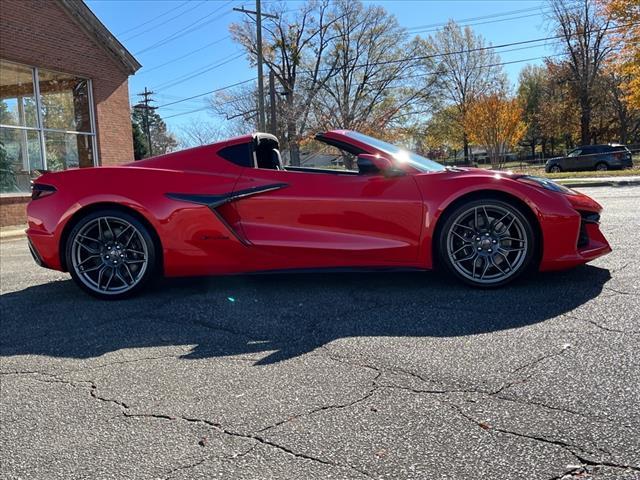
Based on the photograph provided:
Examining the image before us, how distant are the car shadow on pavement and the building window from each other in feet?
31.6

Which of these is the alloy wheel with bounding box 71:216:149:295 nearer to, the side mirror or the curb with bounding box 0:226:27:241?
the side mirror

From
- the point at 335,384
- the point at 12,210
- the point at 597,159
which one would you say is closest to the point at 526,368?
the point at 335,384

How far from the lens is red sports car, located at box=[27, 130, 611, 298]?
13.0 ft

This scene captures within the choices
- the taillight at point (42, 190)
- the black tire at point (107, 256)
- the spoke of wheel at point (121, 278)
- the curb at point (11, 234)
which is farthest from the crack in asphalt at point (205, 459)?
the curb at point (11, 234)

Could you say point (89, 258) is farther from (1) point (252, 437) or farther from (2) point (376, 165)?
(1) point (252, 437)

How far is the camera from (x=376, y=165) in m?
4.05

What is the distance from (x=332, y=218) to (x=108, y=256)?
1952 millimetres

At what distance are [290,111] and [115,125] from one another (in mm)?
21222

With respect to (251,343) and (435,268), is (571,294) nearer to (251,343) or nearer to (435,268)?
(435,268)

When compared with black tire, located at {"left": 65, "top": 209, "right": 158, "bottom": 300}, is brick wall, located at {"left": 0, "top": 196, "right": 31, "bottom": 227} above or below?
above

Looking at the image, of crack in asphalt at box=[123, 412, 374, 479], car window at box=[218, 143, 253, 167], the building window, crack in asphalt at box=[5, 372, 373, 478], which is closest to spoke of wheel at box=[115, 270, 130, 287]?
car window at box=[218, 143, 253, 167]

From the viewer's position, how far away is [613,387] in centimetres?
233

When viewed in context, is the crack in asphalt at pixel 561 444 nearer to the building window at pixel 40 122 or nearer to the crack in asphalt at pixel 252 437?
the crack in asphalt at pixel 252 437

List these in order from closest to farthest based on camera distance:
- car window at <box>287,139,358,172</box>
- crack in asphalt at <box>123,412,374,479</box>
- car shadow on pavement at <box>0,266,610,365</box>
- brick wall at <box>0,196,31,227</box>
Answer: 1. crack in asphalt at <box>123,412,374,479</box>
2. car shadow on pavement at <box>0,266,610,365</box>
3. car window at <box>287,139,358,172</box>
4. brick wall at <box>0,196,31,227</box>
